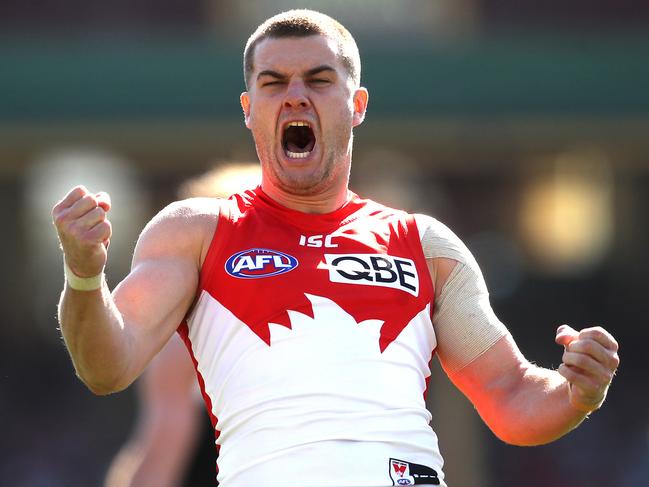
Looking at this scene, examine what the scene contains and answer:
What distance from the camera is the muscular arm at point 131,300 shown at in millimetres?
3348

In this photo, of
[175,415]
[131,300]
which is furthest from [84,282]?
[175,415]

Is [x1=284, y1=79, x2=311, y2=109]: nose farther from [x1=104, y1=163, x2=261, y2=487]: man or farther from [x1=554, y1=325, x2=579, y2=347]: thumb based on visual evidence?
[x1=554, y1=325, x2=579, y2=347]: thumb

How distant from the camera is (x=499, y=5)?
15.3 metres

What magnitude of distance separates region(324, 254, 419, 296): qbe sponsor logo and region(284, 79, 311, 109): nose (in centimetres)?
53

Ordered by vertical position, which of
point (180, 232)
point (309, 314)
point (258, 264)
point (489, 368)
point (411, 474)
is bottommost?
point (411, 474)

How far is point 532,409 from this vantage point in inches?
155

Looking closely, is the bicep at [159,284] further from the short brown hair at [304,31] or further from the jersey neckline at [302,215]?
the short brown hair at [304,31]

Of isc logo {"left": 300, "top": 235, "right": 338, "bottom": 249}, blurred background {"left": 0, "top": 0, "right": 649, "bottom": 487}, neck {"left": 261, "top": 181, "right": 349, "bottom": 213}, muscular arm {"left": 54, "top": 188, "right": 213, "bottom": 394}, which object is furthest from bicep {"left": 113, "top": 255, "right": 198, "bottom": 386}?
blurred background {"left": 0, "top": 0, "right": 649, "bottom": 487}

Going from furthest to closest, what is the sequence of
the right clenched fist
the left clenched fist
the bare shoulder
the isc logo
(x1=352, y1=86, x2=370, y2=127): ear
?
(x1=352, y1=86, x2=370, y2=127): ear
the isc logo
the bare shoulder
the left clenched fist
the right clenched fist

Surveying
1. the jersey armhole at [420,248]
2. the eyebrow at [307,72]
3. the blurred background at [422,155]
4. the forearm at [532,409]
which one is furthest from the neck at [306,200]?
the blurred background at [422,155]

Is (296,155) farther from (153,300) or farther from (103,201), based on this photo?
(103,201)

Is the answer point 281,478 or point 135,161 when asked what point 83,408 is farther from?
point 281,478

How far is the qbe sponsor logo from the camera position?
154 inches

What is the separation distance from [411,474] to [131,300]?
0.96 meters
